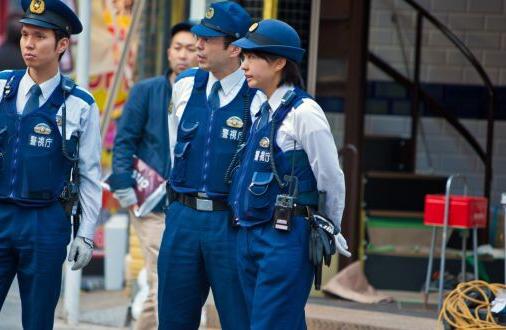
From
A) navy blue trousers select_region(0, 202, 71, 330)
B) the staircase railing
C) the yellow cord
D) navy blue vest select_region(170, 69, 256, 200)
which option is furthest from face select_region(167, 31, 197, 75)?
the staircase railing

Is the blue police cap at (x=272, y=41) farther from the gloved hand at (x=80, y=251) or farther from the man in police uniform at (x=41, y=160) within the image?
the gloved hand at (x=80, y=251)

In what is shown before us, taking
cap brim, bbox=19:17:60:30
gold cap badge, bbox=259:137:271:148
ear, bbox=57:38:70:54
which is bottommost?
gold cap badge, bbox=259:137:271:148

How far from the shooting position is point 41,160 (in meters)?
5.82

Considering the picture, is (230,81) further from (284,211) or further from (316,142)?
(284,211)

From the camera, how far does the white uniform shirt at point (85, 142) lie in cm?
593

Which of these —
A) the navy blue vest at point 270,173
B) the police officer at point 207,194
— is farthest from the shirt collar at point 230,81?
the navy blue vest at point 270,173

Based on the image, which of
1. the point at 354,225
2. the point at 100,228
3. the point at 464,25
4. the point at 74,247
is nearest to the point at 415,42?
the point at 464,25

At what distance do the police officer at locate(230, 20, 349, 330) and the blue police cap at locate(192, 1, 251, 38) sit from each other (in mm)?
399

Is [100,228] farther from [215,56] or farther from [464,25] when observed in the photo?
[215,56]

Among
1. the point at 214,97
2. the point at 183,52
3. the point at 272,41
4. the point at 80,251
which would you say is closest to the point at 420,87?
the point at 183,52

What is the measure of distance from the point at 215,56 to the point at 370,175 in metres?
3.88

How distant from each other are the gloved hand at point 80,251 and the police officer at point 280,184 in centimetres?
72

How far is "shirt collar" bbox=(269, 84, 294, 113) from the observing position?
19.2 ft

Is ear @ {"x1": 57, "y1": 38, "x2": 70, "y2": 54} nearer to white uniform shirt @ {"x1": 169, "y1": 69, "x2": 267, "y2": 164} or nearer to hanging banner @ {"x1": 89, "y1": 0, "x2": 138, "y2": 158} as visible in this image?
white uniform shirt @ {"x1": 169, "y1": 69, "x2": 267, "y2": 164}
